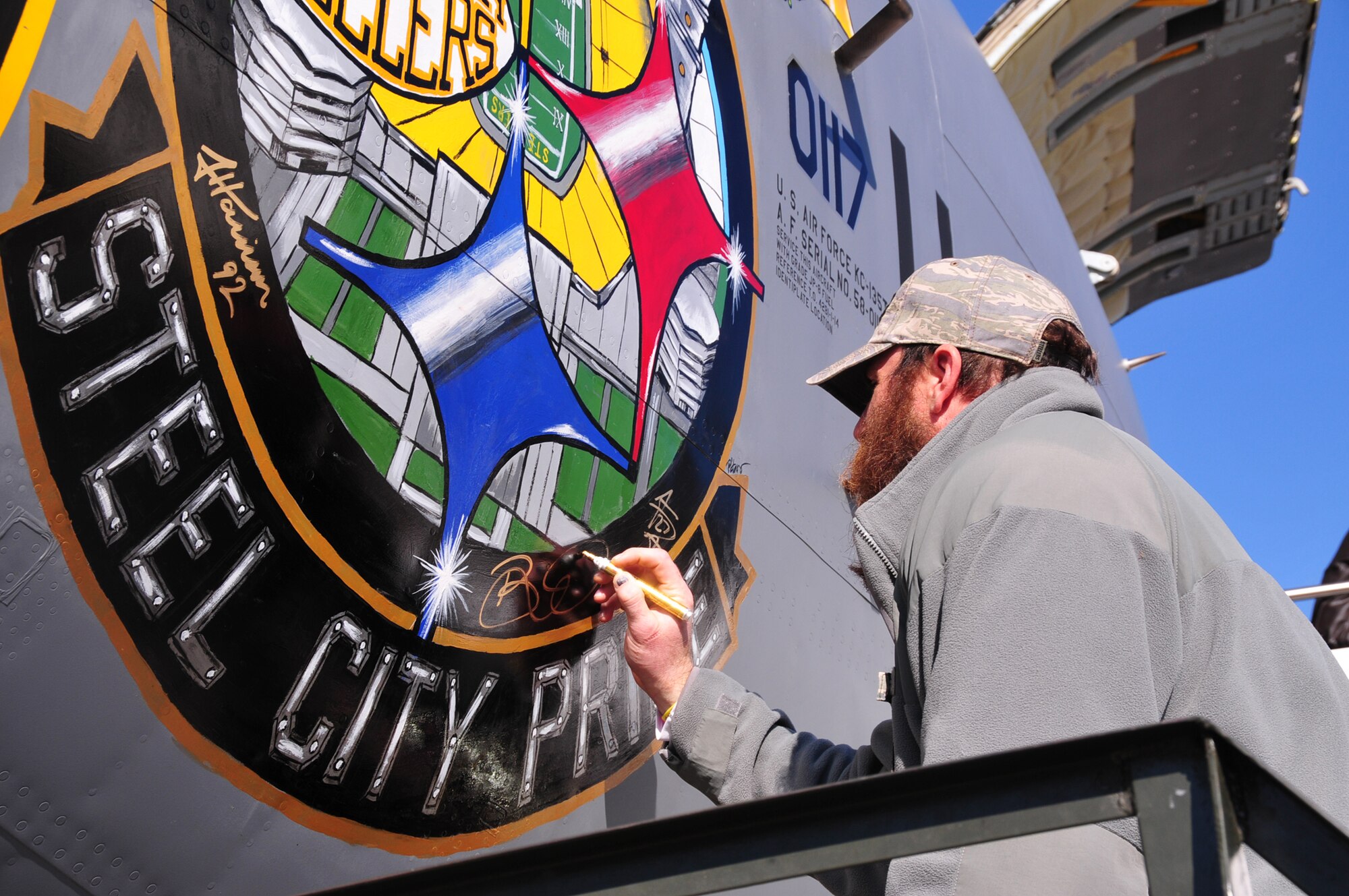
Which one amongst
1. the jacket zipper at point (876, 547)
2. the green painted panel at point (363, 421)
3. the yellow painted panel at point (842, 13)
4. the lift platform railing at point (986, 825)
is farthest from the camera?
the yellow painted panel at point (842, 13)

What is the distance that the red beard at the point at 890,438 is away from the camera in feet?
5.49

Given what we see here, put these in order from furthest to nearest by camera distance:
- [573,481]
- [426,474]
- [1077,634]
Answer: [573,481] < [426,474] < [1077,634]

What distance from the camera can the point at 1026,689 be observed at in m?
1.14

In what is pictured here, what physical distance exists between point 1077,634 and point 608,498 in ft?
3.91

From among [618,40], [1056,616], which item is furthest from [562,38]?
[1056,616]

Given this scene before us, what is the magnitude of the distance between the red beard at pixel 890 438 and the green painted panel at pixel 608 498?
1.99ft

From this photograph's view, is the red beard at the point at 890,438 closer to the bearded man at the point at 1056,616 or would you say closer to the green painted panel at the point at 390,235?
the bearded man at the point at 1056,616

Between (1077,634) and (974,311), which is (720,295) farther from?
(1077,634)

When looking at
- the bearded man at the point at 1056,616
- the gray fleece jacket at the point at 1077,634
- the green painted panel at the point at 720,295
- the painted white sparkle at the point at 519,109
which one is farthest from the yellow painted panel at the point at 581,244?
the gray fleece jacket at the point at 1077,634

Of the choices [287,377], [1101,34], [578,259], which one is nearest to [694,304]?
[578,259]

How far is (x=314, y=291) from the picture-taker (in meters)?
1.66

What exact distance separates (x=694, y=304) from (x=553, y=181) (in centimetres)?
50

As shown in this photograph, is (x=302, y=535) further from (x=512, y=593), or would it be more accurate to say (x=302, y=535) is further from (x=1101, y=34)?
(x=1101, y=34)
